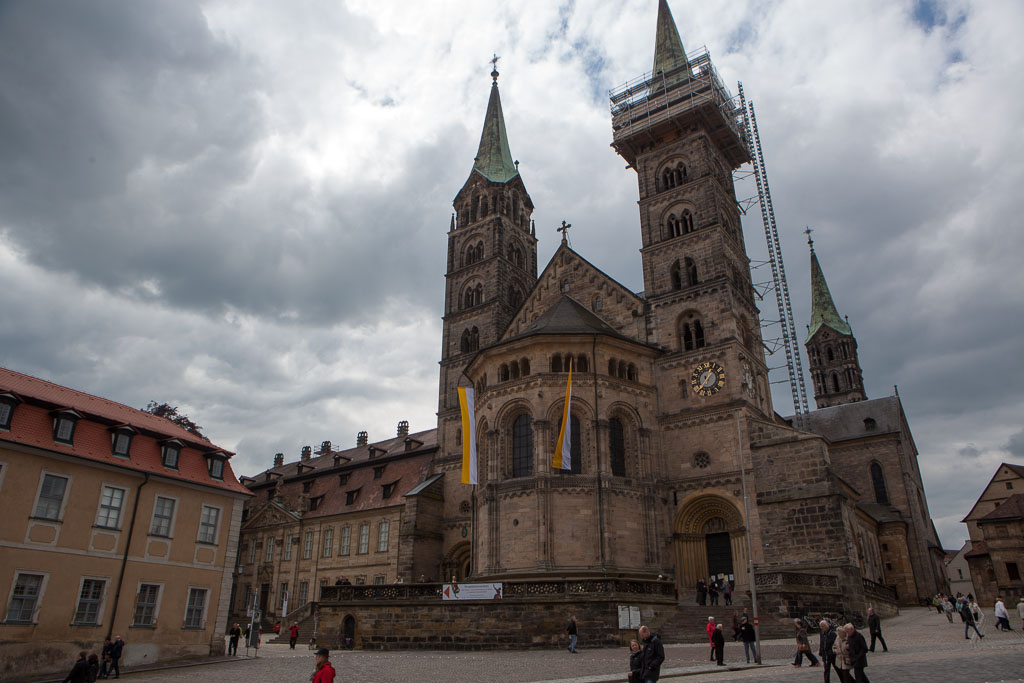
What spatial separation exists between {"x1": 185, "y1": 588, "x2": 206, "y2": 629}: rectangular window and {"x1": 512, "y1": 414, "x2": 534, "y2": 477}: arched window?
1463 cm

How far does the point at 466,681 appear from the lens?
16469 millimetres

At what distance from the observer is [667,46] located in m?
56.3

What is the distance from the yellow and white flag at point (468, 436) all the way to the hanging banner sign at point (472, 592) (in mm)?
9498

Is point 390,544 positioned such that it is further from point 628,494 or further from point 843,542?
point 843,542

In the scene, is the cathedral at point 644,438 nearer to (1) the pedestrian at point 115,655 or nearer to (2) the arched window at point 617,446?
(2) the arched window at point 617,446

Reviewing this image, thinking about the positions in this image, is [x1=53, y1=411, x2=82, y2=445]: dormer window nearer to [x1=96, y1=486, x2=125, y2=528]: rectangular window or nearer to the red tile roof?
the red tile roof

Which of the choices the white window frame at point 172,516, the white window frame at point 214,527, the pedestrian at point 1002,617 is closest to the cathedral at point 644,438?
the pedestrian at point 1002,617

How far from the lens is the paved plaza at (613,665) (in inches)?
597

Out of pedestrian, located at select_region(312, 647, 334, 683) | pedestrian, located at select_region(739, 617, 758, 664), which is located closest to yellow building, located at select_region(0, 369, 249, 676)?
pedestrian, located at select_region(312, 647, 334, 683)

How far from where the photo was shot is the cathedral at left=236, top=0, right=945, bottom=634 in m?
33.0

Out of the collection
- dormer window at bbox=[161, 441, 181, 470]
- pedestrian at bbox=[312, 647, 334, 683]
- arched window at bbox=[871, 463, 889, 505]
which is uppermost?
arched window at bbox=[871, 463, 889, 505]

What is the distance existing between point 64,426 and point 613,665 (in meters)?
20.0

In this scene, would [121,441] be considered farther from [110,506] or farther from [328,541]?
[328,541]

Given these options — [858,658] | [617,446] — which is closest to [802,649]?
[858,658]
